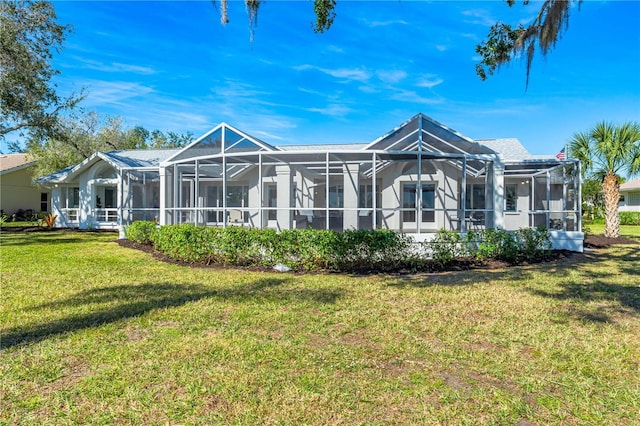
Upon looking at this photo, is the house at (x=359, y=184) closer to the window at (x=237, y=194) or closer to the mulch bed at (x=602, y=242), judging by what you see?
the window at (x=237, y=194)

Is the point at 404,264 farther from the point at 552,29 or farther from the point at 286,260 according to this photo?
the point at 552,29

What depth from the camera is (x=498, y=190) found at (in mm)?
12125

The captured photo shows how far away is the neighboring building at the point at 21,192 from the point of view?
2972 centimetres

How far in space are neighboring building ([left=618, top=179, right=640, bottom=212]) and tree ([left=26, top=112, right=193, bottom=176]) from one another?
47404 mm

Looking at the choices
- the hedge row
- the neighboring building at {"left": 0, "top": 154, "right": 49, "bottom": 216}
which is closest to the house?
the hedge row

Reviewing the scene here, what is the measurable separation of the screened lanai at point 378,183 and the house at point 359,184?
0.14ft

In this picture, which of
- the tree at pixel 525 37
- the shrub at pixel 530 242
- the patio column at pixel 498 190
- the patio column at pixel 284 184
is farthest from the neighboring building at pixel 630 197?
the patio column at pixel 284 184

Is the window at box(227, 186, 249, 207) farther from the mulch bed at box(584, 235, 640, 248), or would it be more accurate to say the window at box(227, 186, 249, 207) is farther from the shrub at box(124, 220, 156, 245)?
the mulch bed at box(584, 235, 640, 248)

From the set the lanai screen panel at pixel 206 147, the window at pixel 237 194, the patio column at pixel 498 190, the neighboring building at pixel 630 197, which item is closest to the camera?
the patio column at pixel 498 190

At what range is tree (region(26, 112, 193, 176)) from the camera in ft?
90.6

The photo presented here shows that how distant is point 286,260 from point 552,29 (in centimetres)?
745

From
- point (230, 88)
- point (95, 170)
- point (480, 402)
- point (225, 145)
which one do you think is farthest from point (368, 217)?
point (95, 170)

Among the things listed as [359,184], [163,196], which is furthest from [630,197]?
[163,196]

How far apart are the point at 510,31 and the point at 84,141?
32.6m
